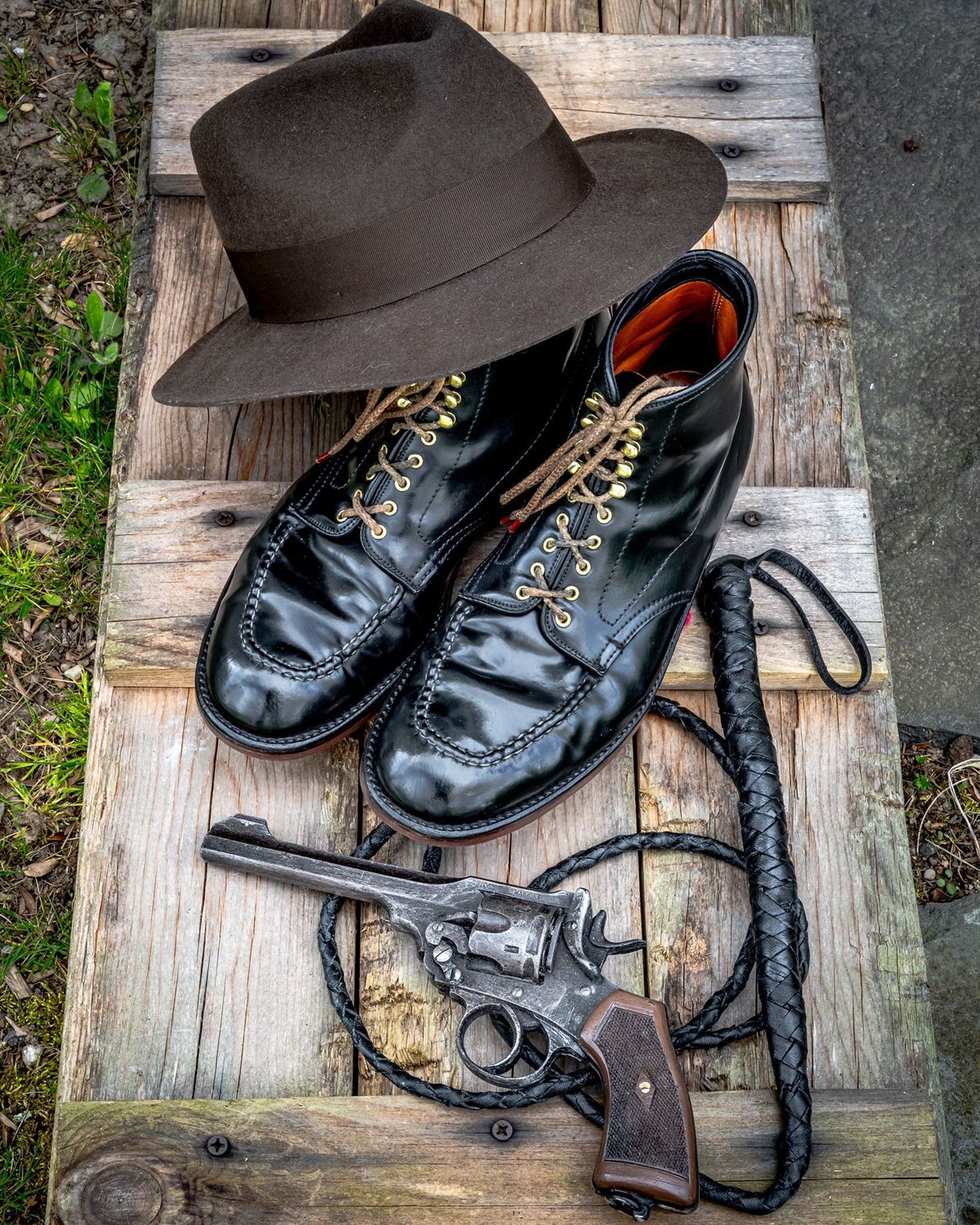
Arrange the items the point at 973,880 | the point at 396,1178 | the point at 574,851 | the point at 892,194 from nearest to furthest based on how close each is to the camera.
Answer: the point at 396,1178 → the point at 574,851 → the point at 973,880 → the point at 892,194

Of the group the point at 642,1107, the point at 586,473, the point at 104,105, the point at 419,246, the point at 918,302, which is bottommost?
the point at 642,1107

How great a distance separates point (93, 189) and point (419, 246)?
1513 mm

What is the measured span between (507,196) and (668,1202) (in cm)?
122

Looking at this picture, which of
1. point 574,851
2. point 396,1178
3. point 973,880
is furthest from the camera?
point 973,880

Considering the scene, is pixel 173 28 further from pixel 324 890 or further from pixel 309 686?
pixel 324 890

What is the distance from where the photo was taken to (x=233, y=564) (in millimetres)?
1588

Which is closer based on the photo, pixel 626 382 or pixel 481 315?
pixel 481 315

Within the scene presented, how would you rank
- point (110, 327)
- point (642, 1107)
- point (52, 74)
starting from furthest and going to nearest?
point (52, 74) → point (110, 327) → point (642, 1107)

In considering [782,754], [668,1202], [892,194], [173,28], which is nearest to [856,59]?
[892,194]

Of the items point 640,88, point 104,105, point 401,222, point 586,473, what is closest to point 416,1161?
point 586,473

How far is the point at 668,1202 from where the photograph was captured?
1.18 meters

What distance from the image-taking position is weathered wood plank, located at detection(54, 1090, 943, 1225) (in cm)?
128

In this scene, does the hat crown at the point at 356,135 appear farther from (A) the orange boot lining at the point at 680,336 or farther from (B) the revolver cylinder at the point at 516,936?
(B) the revolver cylinder at the point at 516,936

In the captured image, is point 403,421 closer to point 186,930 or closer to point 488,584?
point 488,584
